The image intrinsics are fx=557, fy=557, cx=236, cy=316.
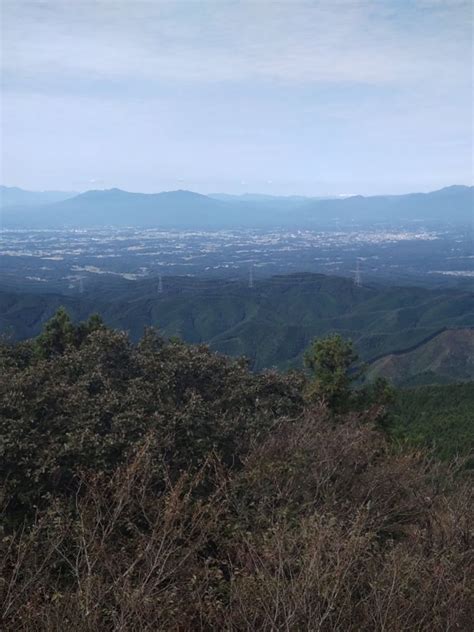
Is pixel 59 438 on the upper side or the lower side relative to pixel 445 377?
upper

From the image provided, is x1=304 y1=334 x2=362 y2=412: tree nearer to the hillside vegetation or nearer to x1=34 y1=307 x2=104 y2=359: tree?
the hillside vegetation

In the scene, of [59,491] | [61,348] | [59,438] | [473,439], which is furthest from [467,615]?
[473,439]

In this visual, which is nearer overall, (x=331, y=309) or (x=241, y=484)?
(x=241, y=484)

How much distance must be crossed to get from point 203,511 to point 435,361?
221 feet

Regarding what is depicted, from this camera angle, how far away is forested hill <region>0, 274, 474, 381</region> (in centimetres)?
8112

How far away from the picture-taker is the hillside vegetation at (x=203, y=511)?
618 cm

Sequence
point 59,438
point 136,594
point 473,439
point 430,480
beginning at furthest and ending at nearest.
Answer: point 473,439 → point 430,480 → point 59,438 → point 136,594

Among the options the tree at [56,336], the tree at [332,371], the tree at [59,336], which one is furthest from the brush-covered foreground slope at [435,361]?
the tree at [56,336]

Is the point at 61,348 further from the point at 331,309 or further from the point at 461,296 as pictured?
the point at 461,296

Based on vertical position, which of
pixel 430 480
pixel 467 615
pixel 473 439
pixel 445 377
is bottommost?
pixel 445 377

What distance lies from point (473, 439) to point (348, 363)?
1218 cm

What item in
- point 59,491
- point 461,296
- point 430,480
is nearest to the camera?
point 59,491

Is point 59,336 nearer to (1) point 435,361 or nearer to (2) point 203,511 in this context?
(2) point 203,511

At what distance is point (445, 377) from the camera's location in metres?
63.3
